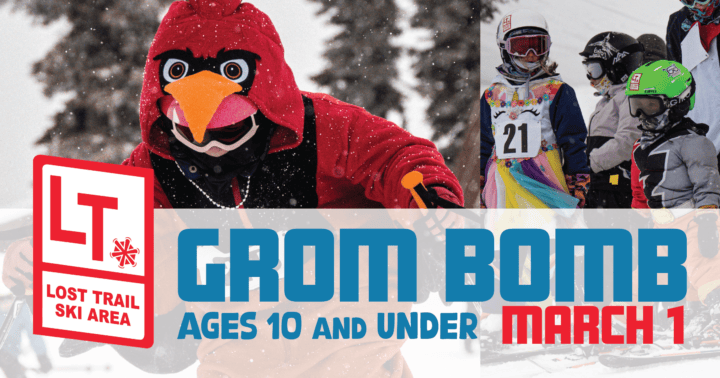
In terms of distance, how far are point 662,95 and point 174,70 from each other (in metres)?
1.86

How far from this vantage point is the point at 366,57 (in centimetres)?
288

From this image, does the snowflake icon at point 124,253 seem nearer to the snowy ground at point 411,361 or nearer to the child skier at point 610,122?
the snowy ground at point 411,361

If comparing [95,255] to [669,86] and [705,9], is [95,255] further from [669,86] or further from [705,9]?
[705,9]

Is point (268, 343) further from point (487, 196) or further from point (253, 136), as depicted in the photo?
point (487, 196)

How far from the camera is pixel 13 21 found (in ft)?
8.00

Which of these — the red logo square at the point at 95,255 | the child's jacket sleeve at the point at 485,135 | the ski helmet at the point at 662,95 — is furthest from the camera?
the child's jacket sleeve at the point at 485,135

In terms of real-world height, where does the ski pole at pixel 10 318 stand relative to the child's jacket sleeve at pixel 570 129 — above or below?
below

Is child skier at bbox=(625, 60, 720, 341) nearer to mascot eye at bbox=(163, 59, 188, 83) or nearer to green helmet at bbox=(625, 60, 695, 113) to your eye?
green helmet at bbox=(625, 60, 695, 113)

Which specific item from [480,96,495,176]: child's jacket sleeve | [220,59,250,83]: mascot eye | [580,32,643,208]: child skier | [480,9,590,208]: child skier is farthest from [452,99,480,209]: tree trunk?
[220,59,250,83]: mascot eye

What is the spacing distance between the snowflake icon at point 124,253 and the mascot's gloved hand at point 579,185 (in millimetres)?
1953

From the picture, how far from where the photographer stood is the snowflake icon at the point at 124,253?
4.81 feet

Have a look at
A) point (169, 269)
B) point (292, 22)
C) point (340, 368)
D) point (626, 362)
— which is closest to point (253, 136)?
point (169, 269)

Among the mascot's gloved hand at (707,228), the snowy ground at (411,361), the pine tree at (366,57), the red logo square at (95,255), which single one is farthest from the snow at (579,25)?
the red logo square at (95,255)

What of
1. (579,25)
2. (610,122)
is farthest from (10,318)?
(579,25)
